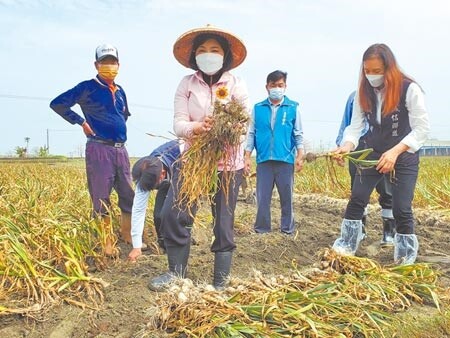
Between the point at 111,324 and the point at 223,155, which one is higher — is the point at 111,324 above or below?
below

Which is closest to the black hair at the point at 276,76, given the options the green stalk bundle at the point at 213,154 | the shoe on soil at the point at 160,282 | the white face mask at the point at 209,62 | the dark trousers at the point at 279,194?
the dark trousers at the point at 279,194

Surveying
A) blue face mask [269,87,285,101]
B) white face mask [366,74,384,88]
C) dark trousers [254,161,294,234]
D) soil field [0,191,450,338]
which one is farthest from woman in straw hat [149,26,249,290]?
dark trousers [254,161,294,234]

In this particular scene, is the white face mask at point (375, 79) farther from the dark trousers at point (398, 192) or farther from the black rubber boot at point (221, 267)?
the black rubber boot at point (221, 267)

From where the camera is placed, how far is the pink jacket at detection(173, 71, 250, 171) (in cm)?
297

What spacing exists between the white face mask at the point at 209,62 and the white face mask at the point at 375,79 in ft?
3.87

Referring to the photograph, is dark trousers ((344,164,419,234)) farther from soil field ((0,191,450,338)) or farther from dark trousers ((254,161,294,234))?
dark trousers ((254,161,294,234))

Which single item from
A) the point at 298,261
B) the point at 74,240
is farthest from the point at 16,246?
the point at 298,261

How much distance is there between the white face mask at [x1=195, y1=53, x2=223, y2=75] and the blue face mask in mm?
1998

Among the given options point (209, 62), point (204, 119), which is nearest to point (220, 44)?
point (209, 62)

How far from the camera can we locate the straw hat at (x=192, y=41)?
3008mm

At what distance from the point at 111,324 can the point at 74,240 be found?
3.04 feet

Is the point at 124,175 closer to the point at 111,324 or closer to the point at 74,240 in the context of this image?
the point at 74,240

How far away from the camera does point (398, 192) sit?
3539 mm

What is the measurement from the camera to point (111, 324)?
99.0 inches
